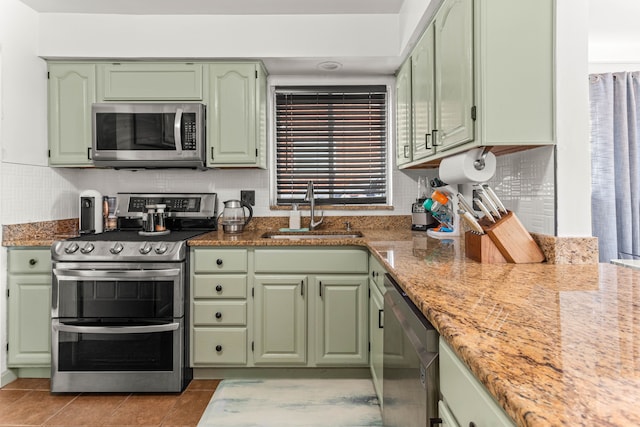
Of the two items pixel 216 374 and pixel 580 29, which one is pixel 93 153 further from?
pixel 580 29

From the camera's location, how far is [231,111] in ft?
9.49

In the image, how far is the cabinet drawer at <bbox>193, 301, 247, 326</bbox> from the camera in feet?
8.55

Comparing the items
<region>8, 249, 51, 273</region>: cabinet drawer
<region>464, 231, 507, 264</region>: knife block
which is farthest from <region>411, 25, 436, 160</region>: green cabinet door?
<region>8, 249, 51, 273</region>: cabinet drawer

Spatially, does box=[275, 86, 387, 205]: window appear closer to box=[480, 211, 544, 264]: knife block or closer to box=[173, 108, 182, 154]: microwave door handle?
box=[173, 108, 182, 154]: microwave door handle

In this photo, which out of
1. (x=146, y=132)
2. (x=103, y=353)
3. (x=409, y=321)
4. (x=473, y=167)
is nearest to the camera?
(x=409, y=321)

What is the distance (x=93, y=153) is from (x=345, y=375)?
2.18 metres

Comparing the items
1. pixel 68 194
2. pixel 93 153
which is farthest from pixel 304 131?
pixel 68 194

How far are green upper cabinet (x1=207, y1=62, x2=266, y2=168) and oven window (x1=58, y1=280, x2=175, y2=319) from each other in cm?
92

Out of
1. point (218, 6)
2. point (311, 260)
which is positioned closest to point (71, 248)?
point (311, 260)

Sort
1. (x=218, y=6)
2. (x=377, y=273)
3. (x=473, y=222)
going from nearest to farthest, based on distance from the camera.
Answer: (x=473, y=222) < (x=377, y=273) < (x=218, y=6)

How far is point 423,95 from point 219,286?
5.32ft

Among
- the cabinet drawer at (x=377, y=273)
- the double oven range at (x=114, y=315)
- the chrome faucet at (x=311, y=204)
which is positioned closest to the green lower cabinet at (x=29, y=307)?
the double oven range at (x=114, y=315)

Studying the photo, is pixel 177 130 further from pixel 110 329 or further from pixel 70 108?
pixel 110 329

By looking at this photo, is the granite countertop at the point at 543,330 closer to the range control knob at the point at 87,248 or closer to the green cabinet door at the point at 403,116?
the green cabinet door at the point at 403,116
